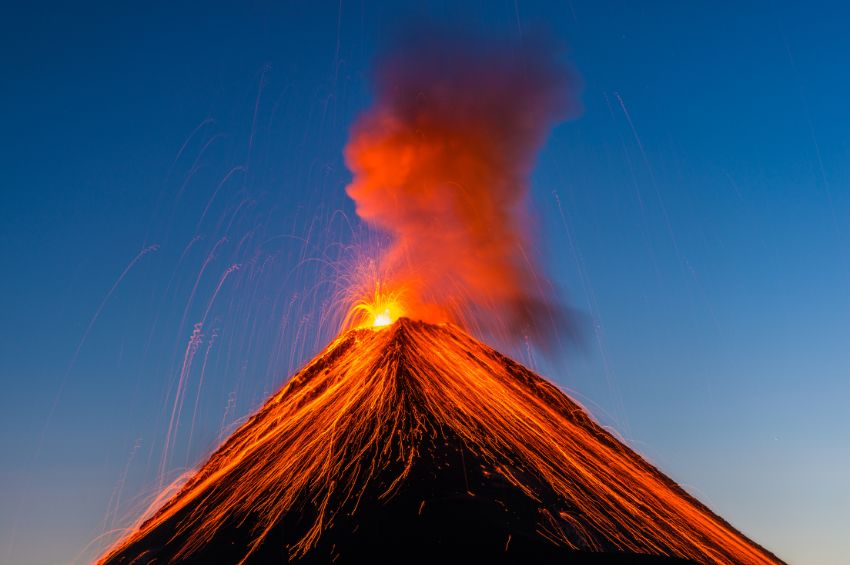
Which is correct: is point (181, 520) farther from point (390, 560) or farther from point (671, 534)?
point (671, 534)

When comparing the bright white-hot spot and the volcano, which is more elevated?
the bright white-hot spot

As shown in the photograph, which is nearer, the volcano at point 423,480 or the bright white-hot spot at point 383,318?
the volcano at point 423,480

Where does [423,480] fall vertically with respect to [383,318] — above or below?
below

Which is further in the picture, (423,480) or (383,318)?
(383,318)

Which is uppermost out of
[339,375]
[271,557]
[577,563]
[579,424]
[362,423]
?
[579,424]

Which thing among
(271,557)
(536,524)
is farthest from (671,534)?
(271,557)

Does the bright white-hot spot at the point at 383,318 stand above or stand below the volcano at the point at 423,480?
above

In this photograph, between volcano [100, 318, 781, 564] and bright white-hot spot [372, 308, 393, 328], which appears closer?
volcano [100, 318, 781, 564]

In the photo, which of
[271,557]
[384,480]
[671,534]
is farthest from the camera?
[671,534]
